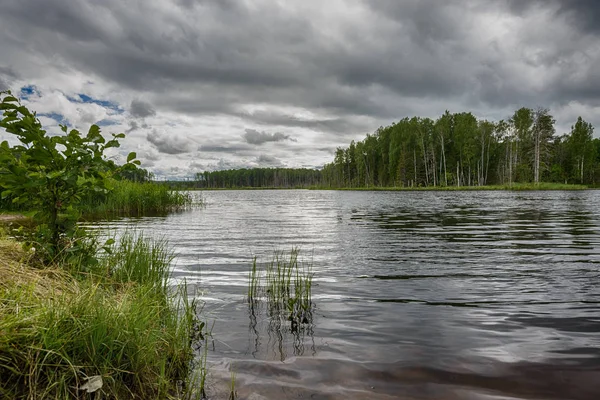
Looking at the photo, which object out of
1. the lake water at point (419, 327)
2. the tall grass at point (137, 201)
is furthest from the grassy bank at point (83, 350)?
the tall grass at point (137, 201)

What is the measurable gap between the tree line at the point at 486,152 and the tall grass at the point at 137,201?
233ft

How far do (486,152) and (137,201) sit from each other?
317ft

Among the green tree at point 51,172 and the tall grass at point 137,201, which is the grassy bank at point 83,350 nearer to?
the green tree at point 51,172

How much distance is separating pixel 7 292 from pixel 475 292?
7583mm

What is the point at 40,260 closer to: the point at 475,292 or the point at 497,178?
the point at 475,292

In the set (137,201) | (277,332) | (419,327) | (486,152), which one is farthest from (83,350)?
(486,152)

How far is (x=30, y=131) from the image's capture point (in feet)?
16.8

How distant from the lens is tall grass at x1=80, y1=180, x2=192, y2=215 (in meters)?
26.2

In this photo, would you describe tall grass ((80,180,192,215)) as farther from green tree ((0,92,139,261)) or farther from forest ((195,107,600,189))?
forest ((195,107,600,189))

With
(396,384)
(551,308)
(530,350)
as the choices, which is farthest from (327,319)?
(551,308)

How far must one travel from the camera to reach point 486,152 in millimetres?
100812

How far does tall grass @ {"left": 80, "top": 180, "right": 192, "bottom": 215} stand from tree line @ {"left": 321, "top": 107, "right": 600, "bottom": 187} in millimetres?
70961

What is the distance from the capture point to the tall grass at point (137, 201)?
26.2 m

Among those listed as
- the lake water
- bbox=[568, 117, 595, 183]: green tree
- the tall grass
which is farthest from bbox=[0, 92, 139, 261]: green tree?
bbox=[568, 117, 595, 183]: green tree
